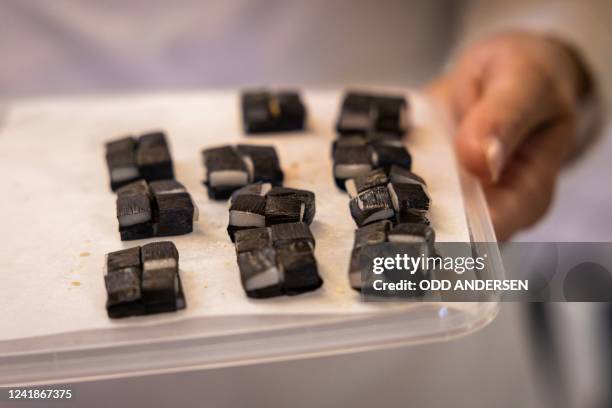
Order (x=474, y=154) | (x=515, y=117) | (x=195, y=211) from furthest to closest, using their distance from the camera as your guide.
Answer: (x=515, y=117), (x=474, y=154), (x=195, y=211)

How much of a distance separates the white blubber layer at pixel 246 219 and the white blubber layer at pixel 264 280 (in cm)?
22

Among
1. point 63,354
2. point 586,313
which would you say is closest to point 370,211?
point 63,354

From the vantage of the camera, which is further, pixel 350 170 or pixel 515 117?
pixel 515 117

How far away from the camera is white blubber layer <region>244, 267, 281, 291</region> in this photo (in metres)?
1.39

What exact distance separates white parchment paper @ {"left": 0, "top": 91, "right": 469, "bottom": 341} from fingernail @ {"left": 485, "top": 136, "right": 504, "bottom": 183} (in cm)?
11

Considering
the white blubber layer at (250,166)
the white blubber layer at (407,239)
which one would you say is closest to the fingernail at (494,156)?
the white blubber layer at (407,239)

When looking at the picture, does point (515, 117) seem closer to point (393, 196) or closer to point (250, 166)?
point (393, 196)

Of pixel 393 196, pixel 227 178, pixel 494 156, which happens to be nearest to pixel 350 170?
pixel 393 196

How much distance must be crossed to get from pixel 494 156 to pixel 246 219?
2.59ft

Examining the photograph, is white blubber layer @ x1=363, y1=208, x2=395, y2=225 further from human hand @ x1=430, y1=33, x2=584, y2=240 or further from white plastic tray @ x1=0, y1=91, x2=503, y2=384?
human hand @ x1=430, y1=33, x2=584, y2=240

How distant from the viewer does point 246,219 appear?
1.59 m

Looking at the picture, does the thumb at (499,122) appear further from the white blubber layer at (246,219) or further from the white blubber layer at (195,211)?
the white blubber layer at (195,211)

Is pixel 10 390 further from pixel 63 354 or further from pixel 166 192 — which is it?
pixel 166 192

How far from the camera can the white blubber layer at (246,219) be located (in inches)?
62.2
